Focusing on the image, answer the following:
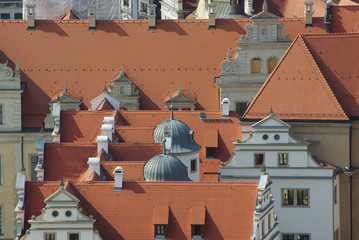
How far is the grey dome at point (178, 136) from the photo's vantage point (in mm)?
118562

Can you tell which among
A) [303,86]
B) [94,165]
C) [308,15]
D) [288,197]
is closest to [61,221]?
[94,165]

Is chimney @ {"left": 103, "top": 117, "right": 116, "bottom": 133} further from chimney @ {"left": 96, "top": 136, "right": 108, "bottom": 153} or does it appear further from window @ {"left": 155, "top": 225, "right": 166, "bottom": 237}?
window @ {"left": 155, "top": 225, "right": 166, "bottom": 237}

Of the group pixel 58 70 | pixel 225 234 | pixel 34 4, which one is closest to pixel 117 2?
pixel 34 4

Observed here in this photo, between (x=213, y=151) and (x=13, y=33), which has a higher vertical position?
(x=13, y=33)

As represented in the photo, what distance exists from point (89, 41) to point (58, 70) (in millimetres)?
3201

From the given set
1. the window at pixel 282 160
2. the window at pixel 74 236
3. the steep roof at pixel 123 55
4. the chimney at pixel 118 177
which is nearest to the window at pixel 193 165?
the window at pixel 282 160

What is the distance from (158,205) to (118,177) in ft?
8.49

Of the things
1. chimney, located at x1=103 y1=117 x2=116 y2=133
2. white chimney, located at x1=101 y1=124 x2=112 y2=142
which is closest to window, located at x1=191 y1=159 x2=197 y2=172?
white chimney, located at x1=101 y1=124 x2=112 y2=142

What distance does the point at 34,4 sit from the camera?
5817 inches

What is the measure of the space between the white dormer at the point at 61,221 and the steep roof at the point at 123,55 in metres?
32.9

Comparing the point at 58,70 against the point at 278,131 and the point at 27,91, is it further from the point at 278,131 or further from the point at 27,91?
the point at 278,131

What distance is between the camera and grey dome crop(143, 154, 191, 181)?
362ft

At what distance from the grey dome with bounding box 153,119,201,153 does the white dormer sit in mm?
15675

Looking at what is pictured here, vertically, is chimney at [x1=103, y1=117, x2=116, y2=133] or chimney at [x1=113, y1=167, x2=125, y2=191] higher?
chimney at [x1=103, y1=117, x2=116, y2=133]
